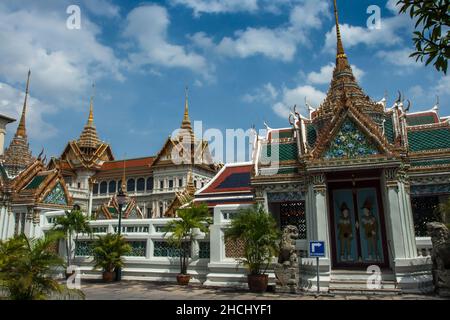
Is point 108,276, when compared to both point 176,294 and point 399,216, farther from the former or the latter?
point 399,216

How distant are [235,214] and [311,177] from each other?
3260 mm

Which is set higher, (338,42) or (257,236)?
(338,42)

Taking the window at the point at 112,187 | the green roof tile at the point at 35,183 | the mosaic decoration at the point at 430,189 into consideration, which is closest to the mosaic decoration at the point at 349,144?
the mosaic decoration at the point at 430,189

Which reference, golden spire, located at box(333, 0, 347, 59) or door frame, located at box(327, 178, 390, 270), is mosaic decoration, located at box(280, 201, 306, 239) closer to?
door frame, located at box(327, 178, 390, 270)

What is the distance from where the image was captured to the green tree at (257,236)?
11963 millimetres

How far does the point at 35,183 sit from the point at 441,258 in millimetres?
17777

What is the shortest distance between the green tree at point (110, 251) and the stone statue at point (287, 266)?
21.1 ft

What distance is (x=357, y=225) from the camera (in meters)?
13.9

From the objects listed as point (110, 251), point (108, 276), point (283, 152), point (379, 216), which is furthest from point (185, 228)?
point (379, 216)

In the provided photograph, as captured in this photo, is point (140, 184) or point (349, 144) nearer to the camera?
point (349, 144)

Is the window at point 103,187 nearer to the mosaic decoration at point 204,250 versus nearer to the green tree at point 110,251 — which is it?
the green tree at point 110,251

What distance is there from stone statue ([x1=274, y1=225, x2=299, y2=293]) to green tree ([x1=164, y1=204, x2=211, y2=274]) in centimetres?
343

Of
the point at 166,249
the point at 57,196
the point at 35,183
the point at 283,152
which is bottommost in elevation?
the point at 166,249
